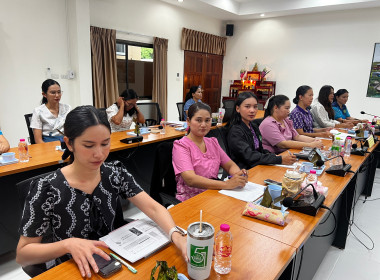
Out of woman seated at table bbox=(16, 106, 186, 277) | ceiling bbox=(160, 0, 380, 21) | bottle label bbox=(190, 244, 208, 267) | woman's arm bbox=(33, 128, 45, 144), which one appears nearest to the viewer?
bottle label bbox=(190, 244, 208, 267)

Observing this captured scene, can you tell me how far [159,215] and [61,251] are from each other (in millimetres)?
392

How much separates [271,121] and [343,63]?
Answer: 4.81m

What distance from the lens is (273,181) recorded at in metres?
1.78

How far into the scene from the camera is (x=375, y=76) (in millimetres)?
5965

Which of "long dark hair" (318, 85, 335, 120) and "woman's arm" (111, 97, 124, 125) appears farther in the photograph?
"long dark hair" (318, 85, 335, 120)

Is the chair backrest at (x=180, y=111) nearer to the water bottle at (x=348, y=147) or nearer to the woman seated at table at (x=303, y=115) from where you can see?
the woman seated at table at (x=303, y=115)

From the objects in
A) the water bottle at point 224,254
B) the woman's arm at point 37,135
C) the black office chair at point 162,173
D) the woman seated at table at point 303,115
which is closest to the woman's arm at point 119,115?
the woman's arm at point 37,135

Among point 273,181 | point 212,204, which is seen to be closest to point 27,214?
point 212,204

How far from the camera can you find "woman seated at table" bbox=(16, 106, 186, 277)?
96cm

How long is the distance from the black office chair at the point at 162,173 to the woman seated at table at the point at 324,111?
10.1ft

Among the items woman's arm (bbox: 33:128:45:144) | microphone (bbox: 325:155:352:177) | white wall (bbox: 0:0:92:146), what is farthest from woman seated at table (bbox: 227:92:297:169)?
white wall (bbox: 0:0:92:146)

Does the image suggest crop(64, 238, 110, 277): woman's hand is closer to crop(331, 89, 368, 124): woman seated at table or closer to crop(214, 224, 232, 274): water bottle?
crop(214, 224, 232, 274): water bottle

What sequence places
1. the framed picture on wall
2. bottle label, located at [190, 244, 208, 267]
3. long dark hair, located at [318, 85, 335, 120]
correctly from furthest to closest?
the framed picture on wall, long dark hair, located at [318, 85, 335, 120], bottle label, located at [190, 244, 208, 267]

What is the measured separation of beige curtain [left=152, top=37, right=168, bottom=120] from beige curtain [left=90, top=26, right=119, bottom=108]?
1063mm
